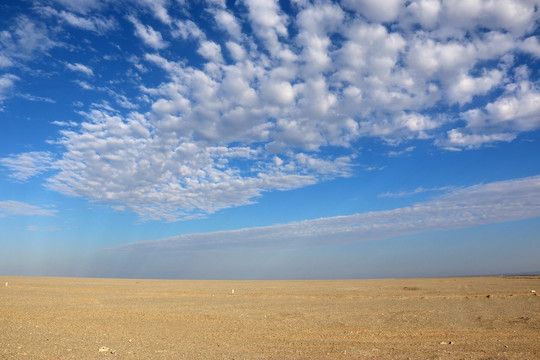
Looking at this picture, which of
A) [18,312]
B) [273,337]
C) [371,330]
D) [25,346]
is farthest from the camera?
[18,312]

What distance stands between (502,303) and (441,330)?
14.4 metres

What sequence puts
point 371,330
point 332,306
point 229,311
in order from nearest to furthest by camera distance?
point 371,330 → point 229,311 → point 332,306

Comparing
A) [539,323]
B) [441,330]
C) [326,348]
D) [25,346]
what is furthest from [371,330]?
[25,346]

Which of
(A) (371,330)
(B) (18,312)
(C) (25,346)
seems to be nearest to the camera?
(C) (25,346)

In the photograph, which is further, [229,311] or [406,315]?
[229,311]

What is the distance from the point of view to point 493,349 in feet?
40.3

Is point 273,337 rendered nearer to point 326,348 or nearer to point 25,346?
point 326,348

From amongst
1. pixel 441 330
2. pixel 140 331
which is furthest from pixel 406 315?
pixel 140 331

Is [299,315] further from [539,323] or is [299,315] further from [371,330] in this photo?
[539,323]

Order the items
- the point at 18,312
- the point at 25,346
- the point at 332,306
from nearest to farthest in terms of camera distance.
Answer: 1. the point at 25,346
2. the point at 18,312
3. the point at 332,306

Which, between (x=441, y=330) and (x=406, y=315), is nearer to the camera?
(x=441, y=330)

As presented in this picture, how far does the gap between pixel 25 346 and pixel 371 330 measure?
515 inches

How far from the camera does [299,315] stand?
68.6 feet

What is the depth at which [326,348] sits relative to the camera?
40.9 feet
